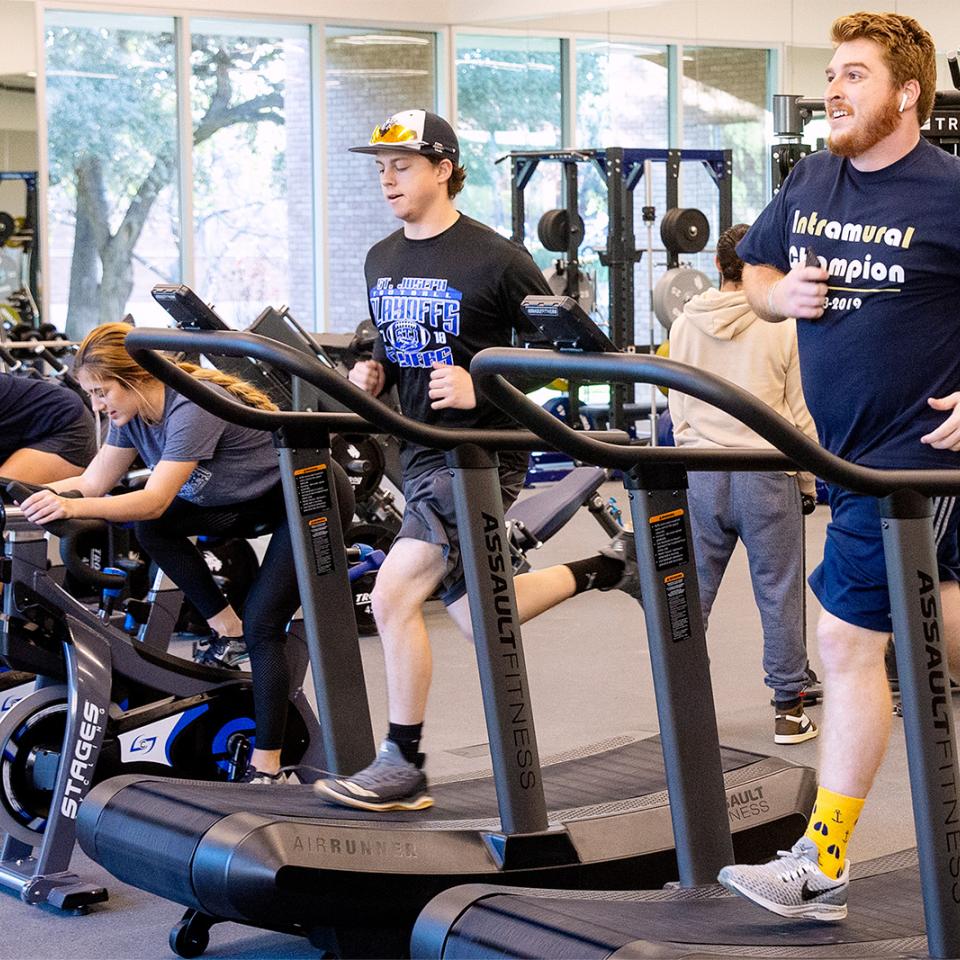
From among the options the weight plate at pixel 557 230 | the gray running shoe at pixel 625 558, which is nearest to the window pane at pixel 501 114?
the weight plate at pixel 557 230

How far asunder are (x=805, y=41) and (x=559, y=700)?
7.66 metres

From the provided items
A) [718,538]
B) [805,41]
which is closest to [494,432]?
[718,538]

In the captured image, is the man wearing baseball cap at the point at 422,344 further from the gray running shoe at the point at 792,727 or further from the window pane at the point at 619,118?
the window pane at the point at 619,118

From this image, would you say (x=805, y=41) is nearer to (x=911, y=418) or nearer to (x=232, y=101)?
(x=232, y=101)

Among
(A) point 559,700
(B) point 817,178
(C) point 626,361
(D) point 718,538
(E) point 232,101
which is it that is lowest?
(A) point 559,700

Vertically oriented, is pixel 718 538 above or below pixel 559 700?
above

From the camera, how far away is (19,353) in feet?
26.3

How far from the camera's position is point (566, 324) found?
89.7 inches

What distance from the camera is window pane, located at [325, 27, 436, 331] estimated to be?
13.2 m

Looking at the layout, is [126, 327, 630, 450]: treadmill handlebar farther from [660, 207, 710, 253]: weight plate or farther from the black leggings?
[660, 207, 710, 253]: weight plate

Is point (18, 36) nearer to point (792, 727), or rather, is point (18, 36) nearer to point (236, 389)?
point (236, 389)

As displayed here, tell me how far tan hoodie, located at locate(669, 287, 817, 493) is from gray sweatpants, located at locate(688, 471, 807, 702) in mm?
128

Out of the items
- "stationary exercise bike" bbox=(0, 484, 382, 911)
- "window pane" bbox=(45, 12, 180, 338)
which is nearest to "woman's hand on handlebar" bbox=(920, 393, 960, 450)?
"stationary exercise bike" bbox=(0, 484, 382, 911)

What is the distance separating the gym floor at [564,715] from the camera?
128 inches
